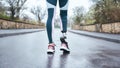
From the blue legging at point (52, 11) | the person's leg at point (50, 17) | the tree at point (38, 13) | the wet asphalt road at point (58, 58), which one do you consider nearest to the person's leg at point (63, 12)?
the blue legging at point (52, 11)

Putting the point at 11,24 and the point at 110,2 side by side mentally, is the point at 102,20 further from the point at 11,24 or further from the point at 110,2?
the point at 11,24

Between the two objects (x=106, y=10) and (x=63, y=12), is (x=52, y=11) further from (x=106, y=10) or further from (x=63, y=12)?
(x=106, y=10)

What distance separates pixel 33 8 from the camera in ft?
345

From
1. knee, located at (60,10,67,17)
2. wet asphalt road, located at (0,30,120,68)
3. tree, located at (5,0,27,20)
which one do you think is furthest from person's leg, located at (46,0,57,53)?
tree, located at (5,0,27,20)

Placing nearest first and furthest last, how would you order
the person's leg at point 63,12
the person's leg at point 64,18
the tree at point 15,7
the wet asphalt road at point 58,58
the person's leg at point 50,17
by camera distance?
the wet asphalt road at point 58,58 < the person's leg at point 50,17 < the person's leg at point 64,18 < the person's leg at point 63,12 < the tree at point 15,7

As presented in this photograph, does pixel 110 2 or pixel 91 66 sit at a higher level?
pixel 110 2

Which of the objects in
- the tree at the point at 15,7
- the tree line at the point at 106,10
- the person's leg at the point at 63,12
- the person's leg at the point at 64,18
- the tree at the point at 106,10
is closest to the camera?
the person's leg at the point at 64,18

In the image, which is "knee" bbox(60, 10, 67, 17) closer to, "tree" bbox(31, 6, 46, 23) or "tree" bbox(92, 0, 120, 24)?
"tree" bbox(92, 0, 120, 24)

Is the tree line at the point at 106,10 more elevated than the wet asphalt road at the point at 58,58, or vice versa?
the tree line at the point at 106,10

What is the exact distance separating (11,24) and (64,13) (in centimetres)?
3594

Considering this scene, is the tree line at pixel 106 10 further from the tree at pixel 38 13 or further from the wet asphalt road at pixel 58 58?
the tree at pixel 38 13

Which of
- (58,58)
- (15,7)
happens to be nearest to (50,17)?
(58,58)

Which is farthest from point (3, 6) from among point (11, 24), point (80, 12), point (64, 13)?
point (64, 13)

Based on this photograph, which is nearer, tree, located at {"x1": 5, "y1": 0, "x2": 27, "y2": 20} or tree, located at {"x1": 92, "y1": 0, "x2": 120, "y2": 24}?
tree, located at {"x1": 92, "y1": 0, "x2": 120, "y2": 24}
